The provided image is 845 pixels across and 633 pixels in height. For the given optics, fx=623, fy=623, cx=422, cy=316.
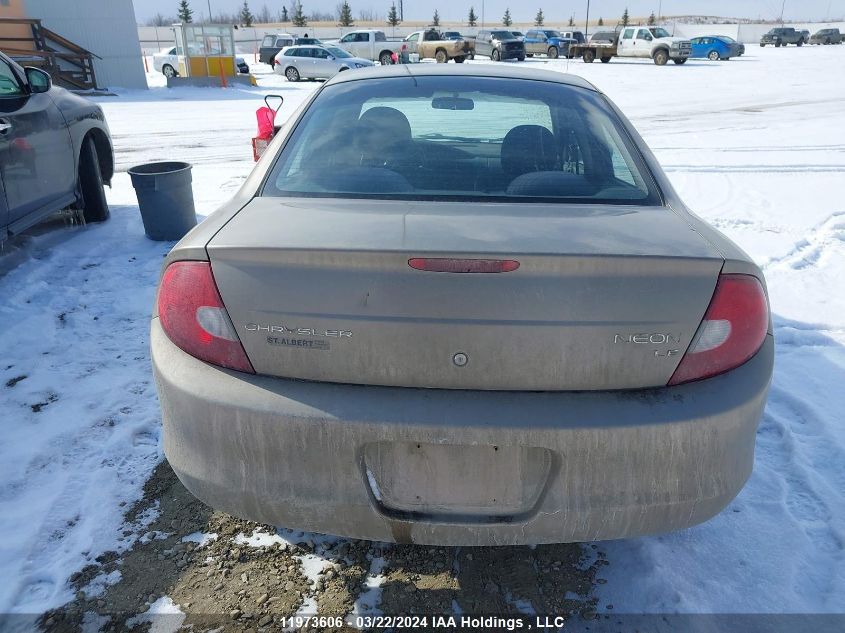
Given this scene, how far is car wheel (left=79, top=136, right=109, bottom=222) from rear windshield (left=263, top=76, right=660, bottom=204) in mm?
4124

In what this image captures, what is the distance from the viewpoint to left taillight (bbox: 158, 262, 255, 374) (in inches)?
69.2

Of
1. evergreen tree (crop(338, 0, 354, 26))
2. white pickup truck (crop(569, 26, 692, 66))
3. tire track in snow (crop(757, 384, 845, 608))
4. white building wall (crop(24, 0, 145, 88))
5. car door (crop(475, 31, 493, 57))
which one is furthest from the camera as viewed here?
evergreen tree (crop(338, 0, 354, 26))

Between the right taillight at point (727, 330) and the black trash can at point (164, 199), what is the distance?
4.89 metres

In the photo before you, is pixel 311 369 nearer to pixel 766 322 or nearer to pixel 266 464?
pixel 266 464

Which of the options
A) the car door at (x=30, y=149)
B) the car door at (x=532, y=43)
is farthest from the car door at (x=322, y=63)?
the car door at (x=30, y=149)

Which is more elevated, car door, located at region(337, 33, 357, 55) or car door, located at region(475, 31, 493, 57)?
car door, located at region(337, 33, 357, 55)

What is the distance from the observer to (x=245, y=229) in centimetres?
189

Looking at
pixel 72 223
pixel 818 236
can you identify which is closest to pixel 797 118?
pixel 818 236

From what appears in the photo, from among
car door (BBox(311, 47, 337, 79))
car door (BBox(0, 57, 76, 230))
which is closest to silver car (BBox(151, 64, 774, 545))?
car door (BBox(0, 57, 76, 230))

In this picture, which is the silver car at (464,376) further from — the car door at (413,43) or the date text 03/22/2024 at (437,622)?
the car door at (413,43)

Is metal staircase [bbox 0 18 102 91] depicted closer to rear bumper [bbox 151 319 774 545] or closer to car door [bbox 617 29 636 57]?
rear bumper [bbox 151 319 774 545]

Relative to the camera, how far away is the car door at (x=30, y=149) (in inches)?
176

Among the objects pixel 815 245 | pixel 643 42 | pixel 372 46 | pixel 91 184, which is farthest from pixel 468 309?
pixel 643 42

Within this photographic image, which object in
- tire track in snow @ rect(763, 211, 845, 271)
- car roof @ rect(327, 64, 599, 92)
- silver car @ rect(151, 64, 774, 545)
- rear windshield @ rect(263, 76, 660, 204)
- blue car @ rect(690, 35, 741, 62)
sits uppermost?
car roof @ rect(327, 64, 599, 92)
